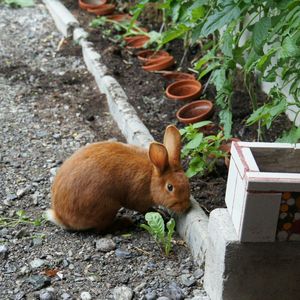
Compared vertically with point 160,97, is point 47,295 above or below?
below

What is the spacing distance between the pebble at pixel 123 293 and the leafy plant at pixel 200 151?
3.25ft

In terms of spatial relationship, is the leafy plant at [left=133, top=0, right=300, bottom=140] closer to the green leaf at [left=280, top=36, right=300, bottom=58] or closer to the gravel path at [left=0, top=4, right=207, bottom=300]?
the green leaf at [left=280, top=36, right=300, bottom=58]

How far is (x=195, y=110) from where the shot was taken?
544 centimetres

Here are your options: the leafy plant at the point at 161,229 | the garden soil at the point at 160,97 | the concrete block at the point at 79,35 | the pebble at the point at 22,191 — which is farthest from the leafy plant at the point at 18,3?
the leafy plant at the point at 161,229

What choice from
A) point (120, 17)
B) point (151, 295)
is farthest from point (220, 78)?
point (120, 17)

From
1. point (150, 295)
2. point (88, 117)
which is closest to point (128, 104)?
point (88, 117)

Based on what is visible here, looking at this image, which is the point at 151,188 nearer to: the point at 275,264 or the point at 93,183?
the point at 93,183

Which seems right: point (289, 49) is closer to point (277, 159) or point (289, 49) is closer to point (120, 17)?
point (277, 159)

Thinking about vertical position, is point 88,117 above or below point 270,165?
below

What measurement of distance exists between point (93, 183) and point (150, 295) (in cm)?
83

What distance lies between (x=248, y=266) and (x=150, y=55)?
3.97 meters

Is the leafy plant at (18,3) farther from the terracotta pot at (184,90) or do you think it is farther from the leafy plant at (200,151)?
the leafy plant at (200,151)

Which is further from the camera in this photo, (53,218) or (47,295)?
(53,218)

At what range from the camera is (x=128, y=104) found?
18.1 feet
